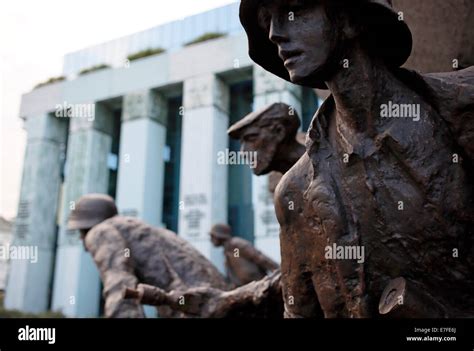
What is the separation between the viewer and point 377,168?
2055mm

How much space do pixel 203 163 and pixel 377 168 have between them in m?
16.5

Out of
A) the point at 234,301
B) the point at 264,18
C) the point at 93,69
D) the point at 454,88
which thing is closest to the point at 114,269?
the point at 234,301

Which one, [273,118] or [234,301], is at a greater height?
[273,118]

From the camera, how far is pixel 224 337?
2.00 meters

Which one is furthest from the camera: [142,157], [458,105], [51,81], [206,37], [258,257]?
[51,81]

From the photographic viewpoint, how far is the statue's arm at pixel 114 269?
438 cm

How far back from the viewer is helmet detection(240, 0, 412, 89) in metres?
2.10

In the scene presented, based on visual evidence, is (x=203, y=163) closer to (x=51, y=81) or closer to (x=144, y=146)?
(x=144, y=146)

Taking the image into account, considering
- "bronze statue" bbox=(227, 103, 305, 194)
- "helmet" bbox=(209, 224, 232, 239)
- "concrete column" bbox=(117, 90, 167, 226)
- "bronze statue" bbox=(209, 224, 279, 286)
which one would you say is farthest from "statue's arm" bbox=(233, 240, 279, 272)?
"concrete column" bbox=(117, 90, 167, 226)

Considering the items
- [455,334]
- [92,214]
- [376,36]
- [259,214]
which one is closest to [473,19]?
[376,36]

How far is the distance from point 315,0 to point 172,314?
3272 millimetres

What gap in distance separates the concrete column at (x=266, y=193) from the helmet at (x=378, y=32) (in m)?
13.7

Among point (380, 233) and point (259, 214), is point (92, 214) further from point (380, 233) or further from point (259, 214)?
point (259, 214)

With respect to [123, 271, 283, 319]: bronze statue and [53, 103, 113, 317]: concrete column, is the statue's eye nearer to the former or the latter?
[123, 271, 283, 319]: bronze statue
